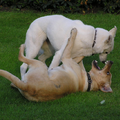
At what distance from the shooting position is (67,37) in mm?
5613

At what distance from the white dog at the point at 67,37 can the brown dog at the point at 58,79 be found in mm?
283

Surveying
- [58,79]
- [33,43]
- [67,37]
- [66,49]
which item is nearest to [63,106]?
[58,79]

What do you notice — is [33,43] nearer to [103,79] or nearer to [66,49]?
[66,49]

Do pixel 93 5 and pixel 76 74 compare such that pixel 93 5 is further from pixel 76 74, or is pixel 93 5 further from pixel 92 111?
pixel 92 111

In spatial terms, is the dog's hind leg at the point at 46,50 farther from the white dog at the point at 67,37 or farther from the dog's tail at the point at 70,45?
the dog's tail at the point at 70,45

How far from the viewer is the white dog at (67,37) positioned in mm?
5465

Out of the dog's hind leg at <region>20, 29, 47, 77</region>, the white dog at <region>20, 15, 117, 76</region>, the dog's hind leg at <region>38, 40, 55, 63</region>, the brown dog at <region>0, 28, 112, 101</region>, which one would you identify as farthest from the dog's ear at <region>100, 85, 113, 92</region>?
the dog's hind leg at <region>38, 40, 55, 63</region>

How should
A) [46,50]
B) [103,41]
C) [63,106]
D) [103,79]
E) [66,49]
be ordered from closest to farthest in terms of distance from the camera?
[63,106]
[103,79]
[66,49]
[103,41]
[46,50]

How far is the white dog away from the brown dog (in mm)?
283

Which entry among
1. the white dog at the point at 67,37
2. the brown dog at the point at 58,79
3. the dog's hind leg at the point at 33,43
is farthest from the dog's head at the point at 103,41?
the dog's hind leg at the point at 33,43

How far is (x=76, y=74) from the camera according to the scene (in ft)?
15.8

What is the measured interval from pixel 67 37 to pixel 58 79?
1.43m

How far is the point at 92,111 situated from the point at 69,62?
1.23 meters

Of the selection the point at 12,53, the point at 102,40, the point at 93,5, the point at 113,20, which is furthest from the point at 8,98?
the point at 93,5
